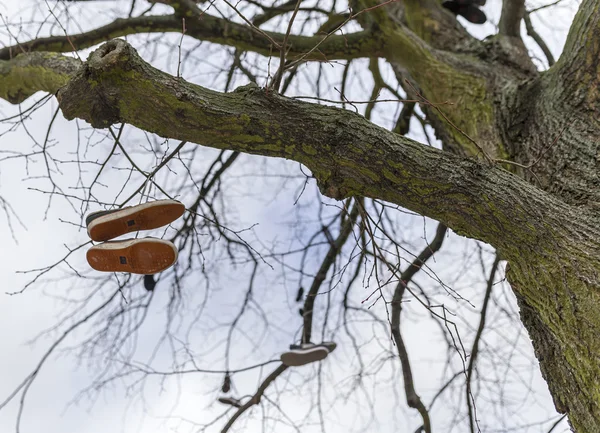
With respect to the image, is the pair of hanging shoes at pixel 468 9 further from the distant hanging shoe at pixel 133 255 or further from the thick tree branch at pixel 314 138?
the distant hanging shoe at pixel 133 255

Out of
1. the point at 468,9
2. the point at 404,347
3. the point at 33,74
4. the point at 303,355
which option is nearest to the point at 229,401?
the point at 303,355

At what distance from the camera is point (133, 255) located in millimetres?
2213

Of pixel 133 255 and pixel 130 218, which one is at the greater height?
pixel 130 218

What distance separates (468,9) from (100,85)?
329cm

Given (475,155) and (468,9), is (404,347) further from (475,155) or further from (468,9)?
(468,9)

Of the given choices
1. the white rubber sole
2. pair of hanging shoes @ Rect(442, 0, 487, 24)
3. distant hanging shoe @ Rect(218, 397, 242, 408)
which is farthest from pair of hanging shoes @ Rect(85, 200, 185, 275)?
pair of hanging shoes @ Rect(442, 0, 487, 24)

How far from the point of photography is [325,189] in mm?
2125

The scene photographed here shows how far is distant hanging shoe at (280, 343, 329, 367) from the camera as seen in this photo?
338 cm

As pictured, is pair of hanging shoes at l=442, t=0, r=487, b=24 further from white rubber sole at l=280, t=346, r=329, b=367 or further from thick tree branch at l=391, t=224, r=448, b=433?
white rubber sole at l=280, t=346, r=329, b=367

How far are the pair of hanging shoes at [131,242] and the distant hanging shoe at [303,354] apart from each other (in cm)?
131

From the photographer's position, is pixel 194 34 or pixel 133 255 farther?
pixel 194 34

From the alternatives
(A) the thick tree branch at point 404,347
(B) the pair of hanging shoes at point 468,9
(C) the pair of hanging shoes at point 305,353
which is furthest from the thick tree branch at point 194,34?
(C) the pair of hanging shoes at point 305,353

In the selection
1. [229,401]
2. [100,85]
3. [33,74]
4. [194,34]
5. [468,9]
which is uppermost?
[468,9]

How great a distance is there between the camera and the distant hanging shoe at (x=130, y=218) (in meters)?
2.22
